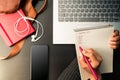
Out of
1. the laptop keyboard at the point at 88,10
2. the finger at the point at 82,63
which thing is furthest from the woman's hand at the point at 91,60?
the laptop keyboard at the point at 88,10

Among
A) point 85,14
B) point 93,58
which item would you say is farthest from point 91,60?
point 85,14

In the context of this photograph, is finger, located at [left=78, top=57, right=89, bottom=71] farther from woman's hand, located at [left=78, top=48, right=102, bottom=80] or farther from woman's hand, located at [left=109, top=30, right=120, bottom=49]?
woman's hand, located at [left=109, top=30, right=120, bottom=49]

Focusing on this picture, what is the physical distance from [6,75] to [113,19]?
0.39 m

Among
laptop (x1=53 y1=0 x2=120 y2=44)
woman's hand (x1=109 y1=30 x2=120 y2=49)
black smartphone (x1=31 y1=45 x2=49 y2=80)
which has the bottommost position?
black smartphone (x1=31 y1=45 x2=49 y2=80)

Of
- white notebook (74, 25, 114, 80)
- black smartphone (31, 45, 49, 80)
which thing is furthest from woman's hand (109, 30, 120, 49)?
black smartphone (31, 45, 49, 80)

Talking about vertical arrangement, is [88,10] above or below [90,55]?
above

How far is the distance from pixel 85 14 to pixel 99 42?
11 cm

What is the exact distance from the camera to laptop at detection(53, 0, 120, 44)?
0.88m

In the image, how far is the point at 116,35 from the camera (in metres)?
0.84

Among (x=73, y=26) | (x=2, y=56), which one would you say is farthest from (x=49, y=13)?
(x=2, y=56)

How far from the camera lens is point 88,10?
88 centimetres

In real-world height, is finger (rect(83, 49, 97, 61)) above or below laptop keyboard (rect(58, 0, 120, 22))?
below

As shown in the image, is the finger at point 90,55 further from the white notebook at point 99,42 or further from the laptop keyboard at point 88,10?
the laptop keyboard at point 88,10

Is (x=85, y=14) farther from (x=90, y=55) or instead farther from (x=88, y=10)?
(x=90, y=55)
